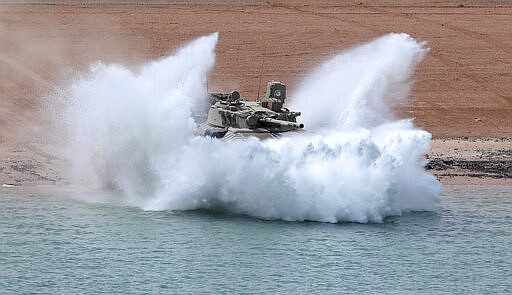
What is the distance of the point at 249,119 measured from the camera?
30.9 metres

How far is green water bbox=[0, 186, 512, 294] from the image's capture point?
24.2 m

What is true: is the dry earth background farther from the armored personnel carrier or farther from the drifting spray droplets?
the armored personnel carrier

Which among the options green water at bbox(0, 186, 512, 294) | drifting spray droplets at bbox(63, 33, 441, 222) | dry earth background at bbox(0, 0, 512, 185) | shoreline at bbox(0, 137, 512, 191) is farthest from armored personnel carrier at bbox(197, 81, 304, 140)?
dry earth background at bbox(0, 0, 512, 185)

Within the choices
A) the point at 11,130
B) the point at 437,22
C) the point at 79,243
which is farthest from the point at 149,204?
the point at 437,22

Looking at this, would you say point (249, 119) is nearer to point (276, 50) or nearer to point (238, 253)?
point (238, 253)

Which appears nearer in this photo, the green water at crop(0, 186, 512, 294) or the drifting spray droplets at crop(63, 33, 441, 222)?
the green water at crop(0, 186, 512, 294)

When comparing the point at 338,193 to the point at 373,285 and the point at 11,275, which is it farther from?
the point at 11,275

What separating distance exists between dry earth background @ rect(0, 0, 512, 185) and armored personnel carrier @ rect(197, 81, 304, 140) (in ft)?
17.3

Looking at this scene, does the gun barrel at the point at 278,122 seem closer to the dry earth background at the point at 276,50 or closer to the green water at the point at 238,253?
the green water at the point at 238,253

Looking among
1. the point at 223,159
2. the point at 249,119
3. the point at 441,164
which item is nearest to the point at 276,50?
the point at 441,164

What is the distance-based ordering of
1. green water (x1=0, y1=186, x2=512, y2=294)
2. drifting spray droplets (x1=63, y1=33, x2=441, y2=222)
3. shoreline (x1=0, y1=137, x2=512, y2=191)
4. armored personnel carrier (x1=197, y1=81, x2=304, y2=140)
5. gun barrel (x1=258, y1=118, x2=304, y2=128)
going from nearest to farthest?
green water (x1=0, y1=186, x2=512, y2=294) < drifting spray droplets (x1=63, y1=33, x2=441, y2=222) < gun barrel (x1=258, y1=118, x2=304, y2=128) < armored personnel carrier (x1=197, y1=81, x2=304, y2=140) < shoreline (x1=0, y1=137, x2=512, y2=191)

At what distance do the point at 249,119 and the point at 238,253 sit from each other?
5.36 metres

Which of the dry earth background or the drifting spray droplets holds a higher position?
the dry earth background

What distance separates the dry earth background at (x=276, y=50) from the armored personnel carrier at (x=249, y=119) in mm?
5275
